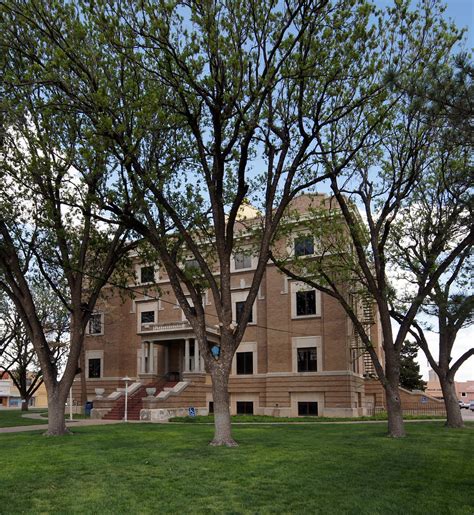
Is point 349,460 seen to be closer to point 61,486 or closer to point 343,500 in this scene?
point 343,500

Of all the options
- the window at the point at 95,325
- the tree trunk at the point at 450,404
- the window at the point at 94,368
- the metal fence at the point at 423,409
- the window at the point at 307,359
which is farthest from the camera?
the window at the point at 95,325

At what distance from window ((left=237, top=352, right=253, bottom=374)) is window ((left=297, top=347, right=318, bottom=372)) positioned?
3.85 metres

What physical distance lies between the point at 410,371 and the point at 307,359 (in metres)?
28.1

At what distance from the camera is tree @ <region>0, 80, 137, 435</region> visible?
53.1 ft

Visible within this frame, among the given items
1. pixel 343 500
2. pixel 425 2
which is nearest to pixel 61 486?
pixel 343 500

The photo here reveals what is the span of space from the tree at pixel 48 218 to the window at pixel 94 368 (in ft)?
80.8

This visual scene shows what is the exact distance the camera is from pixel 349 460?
12.3m

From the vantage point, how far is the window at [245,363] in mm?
38469

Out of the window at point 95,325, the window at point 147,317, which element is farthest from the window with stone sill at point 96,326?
the window at point 147,317

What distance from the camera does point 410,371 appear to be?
5972 cm

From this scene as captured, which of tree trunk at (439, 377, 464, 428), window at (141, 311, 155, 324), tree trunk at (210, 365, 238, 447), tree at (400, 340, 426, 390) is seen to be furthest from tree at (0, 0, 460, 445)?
tree at (400, 340, 426, 390)

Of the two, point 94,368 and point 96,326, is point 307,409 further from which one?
point 96,326

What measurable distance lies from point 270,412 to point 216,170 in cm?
2440

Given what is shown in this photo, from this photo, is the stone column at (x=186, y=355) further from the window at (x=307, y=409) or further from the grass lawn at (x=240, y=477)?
the grass lawn at (x=240, y=477)
